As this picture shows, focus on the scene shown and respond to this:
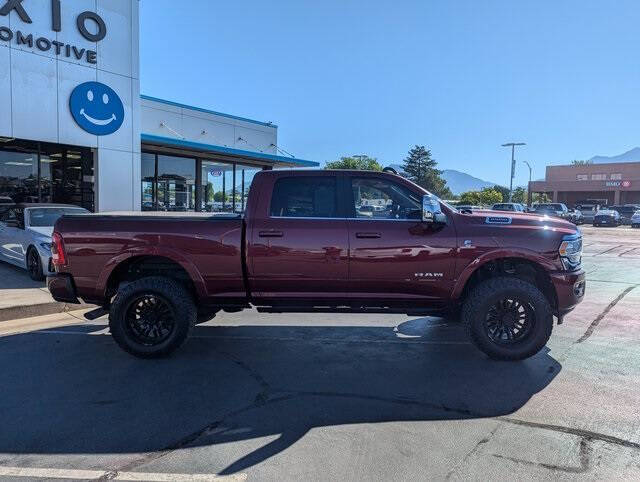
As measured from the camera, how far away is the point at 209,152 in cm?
1958

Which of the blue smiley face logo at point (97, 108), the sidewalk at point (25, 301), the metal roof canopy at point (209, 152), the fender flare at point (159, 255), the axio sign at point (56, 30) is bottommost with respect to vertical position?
the sidewalk at point (25, 301)

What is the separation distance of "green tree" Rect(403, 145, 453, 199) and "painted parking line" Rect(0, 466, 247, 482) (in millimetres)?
93035

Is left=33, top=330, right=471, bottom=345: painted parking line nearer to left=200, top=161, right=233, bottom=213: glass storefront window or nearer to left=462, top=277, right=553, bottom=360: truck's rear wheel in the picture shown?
left=462, top=277, right=553, bottom=360: truck's rear wheel

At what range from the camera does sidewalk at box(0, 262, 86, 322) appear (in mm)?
7473

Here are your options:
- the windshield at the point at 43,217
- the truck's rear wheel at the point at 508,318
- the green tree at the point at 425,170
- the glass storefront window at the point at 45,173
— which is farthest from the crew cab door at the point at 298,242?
the green tree at the point at 425,170

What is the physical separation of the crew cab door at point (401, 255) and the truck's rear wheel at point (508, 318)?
35cm

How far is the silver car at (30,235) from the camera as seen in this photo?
9.59 m

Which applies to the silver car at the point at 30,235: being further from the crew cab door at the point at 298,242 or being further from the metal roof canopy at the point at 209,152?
the metal roof canopy at the point at 209,152

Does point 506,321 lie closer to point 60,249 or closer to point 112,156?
point 60,249

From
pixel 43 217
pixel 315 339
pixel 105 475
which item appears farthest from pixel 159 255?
pixel 43 217

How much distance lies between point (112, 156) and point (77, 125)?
1.24 meters

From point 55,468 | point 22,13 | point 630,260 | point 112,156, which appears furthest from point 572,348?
point 22,13

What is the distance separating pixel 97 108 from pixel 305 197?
1083cm

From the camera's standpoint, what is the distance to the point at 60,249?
5.68 meters
